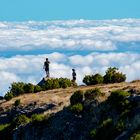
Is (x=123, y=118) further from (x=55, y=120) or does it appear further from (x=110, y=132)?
(x=55, y=120)

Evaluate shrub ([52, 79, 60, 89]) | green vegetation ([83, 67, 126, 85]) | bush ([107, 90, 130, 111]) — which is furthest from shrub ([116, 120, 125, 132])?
shrub ([52, 79, 60, 89])

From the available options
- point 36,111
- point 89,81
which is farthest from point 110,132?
point 89,81

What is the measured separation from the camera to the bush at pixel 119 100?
50.0 meters

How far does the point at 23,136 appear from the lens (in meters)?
58.0

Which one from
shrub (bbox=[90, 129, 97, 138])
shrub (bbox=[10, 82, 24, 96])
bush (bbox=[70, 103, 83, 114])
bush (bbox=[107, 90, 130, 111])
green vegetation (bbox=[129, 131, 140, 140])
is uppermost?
shrub (bbox=[10, 82, 24, 96])

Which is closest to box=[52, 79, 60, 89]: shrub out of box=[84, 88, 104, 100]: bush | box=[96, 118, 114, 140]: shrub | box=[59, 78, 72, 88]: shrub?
box=[59, 78, 72, 88]: shrub

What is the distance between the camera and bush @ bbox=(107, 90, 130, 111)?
164 feet

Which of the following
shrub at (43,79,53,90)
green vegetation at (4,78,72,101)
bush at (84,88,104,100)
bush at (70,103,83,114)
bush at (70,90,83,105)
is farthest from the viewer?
green vegetation at (4,78,72,101)

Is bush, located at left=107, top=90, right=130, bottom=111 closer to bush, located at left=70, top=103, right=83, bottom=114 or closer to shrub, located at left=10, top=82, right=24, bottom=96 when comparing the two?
bush, located at left=70, top=103, right=83, bottom=114

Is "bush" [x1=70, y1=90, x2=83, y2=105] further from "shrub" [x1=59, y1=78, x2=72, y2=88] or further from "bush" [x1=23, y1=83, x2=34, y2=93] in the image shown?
"shrub" [x1=59, y1=78, x2=72, y2=88]

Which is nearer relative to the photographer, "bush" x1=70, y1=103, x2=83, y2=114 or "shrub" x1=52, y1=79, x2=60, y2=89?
"bush" x1=70, y1=103, x2=83, y2=114

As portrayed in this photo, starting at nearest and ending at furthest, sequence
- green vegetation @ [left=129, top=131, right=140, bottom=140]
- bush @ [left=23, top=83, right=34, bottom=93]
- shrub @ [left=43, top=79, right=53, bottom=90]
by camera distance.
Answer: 1. green vegetation @ [left=129, top=131, right=140, bottom=140]
2. shrub @ [left=43, top=79, right=53, bottom=90]
3. bush @ [left=23, top=83, right=34, bottom=93]

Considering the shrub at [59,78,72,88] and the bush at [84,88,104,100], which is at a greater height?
the shrub at [59,78,72,88]

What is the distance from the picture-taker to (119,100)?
168 ft
